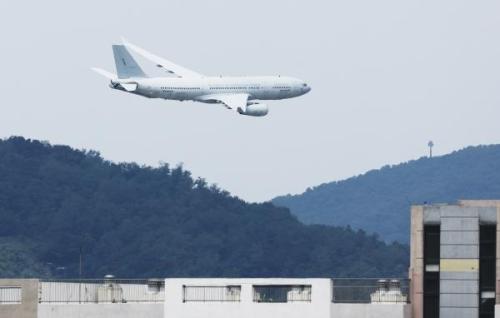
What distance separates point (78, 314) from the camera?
14000 cm

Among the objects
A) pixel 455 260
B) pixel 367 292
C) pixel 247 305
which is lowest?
pixel 247 305

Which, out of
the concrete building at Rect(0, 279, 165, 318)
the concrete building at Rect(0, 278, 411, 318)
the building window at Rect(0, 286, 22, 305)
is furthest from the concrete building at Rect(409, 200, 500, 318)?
the building window at Rect(0, 286, 22, 305)

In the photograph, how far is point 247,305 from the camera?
140 meters

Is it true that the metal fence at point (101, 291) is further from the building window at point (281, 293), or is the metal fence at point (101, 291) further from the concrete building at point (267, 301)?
the building window at point (281, 293)

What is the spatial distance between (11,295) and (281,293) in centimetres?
1678

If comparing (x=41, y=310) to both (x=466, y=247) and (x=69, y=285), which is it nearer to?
(x=69, y=285)

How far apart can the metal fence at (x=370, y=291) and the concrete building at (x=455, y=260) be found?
1.00 m

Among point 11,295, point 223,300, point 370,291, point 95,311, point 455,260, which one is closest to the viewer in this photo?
point 455,260

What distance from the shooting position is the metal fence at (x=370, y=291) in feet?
457

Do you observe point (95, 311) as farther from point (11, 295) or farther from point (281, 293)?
point (281, 293)

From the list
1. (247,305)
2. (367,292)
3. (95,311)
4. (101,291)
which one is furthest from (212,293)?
(367,292)

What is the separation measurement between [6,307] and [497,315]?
30.2m

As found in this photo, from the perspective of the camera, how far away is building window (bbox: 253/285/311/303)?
140 meters

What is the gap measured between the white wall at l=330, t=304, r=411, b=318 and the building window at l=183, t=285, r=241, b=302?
6.57 meters
